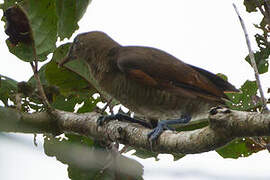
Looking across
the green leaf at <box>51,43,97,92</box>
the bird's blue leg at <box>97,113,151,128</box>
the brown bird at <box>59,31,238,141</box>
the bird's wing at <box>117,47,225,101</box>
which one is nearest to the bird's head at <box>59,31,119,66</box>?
the green leaf at <box>51,43,97,92</box>

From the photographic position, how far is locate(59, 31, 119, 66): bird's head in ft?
12.3

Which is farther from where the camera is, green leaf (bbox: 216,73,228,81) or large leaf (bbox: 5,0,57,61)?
green leaf (bbox: 216,73,228,81)

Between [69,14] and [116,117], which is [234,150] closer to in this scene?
[116,117]

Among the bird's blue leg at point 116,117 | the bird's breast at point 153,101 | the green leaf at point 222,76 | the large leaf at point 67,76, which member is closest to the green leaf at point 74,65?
the large leaf at point 67,76

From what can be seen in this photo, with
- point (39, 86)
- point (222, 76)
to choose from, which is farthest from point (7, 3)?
point (222, 76)

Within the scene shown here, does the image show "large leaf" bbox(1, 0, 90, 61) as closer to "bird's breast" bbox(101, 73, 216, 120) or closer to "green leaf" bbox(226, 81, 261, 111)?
"bird's breast" bbox(101, 73, 216, 120)

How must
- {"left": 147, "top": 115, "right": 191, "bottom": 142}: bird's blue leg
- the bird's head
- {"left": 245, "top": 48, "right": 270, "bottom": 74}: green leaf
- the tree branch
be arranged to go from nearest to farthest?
the tree branch, {"left": 147, "top": 115, "right": 191, "bottom": 142}: bird's blue leg, {"left": 245, "top": 48, "right": 270, "bottom": 74}: green leaf, the bird's head

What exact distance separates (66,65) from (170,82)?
0.72 m

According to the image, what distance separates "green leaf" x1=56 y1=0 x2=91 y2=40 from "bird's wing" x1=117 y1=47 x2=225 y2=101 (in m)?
0.60

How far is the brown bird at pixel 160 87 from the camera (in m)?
3.15

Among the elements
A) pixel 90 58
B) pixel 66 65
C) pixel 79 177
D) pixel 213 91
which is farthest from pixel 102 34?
pixel 79 177

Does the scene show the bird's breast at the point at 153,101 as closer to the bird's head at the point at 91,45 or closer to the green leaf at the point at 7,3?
the bird's head at the point at 91,45

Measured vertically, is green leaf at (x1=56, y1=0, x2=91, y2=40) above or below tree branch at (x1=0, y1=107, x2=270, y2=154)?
above

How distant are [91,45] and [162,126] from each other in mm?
1472
